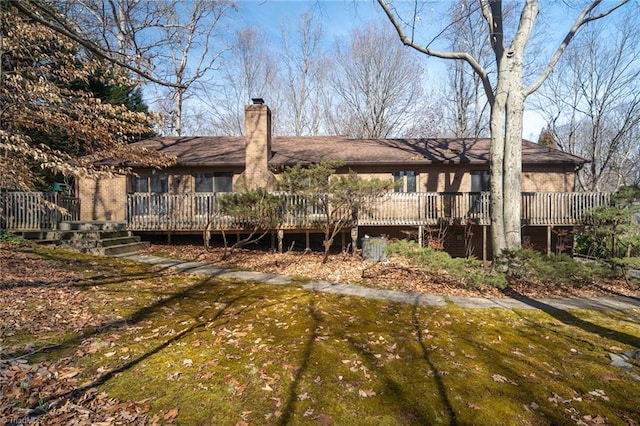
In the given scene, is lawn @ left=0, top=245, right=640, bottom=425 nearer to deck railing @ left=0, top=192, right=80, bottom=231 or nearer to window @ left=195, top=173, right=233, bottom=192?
deck railing @ left=0, top=192, right=80, bottom=231

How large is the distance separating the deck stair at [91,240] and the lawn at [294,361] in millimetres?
4006

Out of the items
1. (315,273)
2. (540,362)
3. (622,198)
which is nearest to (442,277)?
(315,273)

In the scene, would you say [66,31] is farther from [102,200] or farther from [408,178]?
[408,178]

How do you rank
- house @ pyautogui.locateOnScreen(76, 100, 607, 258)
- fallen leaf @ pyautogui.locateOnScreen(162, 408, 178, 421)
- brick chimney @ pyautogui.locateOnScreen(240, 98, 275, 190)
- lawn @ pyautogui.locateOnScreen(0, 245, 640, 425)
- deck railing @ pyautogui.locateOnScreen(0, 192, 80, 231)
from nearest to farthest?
fallen leaf @ pyautogui.locateOnScreen(162, 408, 178, 421) < lawn @ pyautogui.locateOnScreen(0, 245, 640, 425) < deck railing @ pyautogui.locateOnScreen(0, 192, 80, 231) < house @ pyautogui.locateOnScreen(76, 100, 607, 258) < brick chimney @ pyautogui.locateOnScreen(240, 98, 275, 190)

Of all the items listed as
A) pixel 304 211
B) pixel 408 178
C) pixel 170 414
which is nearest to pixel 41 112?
pixel 170 414

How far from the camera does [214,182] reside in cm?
1593

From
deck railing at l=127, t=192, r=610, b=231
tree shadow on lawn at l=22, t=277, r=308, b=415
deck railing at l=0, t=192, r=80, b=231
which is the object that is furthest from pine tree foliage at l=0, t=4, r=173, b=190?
deck railing at l=0, t=192, r=80, b=231

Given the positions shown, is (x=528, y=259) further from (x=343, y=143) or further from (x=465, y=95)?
(x=465, y=95)

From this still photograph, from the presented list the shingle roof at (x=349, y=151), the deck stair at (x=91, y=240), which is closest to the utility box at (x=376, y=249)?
the shingle roof at (x=349, y=151)

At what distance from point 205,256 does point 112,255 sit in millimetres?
2814

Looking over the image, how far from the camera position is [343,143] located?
61.6 feet

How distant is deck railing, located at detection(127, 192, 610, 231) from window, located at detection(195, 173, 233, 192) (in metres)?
3.21

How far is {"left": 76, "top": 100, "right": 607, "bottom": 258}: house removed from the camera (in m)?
13.3

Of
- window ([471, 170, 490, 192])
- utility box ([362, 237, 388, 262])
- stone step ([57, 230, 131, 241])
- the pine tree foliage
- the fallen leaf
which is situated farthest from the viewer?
window ([471, 170, 490, 192])
